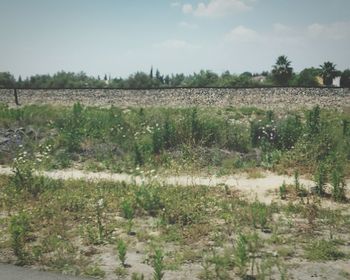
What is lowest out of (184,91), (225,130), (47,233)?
(47,233)

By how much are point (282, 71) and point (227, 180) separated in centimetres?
4733

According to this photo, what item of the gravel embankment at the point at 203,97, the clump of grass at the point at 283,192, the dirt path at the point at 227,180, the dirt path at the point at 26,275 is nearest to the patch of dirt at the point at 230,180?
the dirt path at the point at 227,180

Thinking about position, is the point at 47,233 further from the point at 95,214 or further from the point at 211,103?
the point at 211,103

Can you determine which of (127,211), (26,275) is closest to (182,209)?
(127,211)

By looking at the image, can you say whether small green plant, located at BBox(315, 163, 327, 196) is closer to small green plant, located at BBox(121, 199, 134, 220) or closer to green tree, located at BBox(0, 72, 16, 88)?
small green plant, located at BBox(121, 199, 134, 220)

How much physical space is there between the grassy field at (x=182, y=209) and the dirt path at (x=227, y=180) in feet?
0.99

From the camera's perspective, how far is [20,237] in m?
7.20

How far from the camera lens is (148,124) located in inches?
691

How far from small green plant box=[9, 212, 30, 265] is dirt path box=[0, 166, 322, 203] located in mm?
3259

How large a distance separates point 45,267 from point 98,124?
11.6 meters

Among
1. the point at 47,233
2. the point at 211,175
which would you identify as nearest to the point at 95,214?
the point at 47,233

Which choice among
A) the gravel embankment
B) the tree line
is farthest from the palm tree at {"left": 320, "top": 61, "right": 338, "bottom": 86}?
the gravel embankment

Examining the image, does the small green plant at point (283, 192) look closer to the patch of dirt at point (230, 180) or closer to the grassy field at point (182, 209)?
the grassy field at point (182, 209)

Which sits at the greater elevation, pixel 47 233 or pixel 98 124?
pixel 98 124
